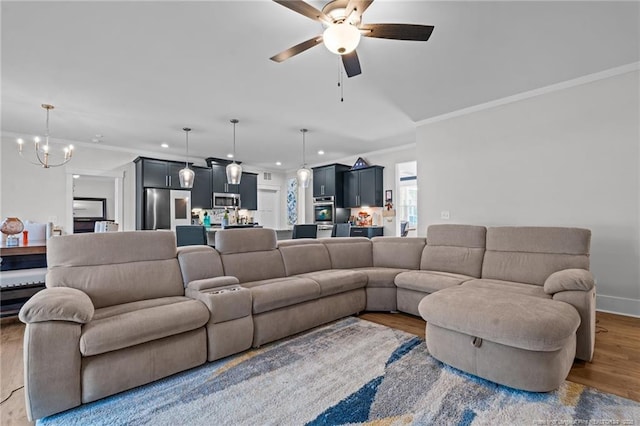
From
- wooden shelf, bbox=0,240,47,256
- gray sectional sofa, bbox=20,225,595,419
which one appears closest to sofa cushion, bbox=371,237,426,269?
gray sectional sofa, bbox=20,225,595,419

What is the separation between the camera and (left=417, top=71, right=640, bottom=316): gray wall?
3.28 m

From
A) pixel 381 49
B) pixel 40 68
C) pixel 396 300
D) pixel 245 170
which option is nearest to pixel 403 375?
pixel 396 300

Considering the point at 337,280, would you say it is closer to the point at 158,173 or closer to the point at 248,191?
the point at 158,173

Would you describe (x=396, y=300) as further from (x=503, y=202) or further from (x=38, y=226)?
(x=38, y=226)

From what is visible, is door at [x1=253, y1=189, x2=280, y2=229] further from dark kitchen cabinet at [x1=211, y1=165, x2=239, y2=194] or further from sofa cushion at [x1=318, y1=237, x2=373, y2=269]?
sofa cushion at [x1=318, y1=237, x2=373, y2=269]

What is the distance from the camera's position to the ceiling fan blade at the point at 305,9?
182cm

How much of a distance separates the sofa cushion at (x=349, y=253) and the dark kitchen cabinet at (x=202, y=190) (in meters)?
4.27

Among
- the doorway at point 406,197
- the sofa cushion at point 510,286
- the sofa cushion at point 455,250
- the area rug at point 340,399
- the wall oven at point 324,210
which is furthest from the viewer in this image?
the wall oven at point 324,210

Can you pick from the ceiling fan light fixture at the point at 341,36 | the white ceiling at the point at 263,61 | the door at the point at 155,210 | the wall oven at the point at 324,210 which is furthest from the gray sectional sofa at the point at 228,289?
the door at the point at 155,210

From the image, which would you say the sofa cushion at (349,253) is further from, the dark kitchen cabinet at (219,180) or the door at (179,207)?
the dark kitchen cabinet at (219,180)

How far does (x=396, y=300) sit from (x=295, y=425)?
214cm

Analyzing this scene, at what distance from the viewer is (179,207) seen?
6.69m

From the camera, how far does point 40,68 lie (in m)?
3.09

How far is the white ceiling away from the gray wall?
0.34 meters
